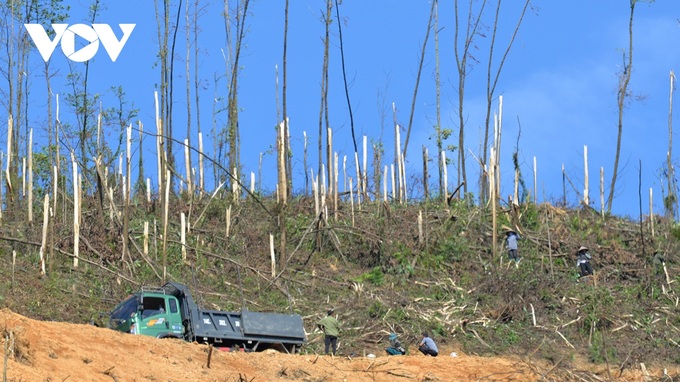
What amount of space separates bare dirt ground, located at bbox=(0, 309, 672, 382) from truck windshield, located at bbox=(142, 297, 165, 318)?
2126 millimetres

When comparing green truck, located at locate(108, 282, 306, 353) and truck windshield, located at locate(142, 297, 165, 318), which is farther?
truck windshield, located at locate(142, 297, 165, 318)

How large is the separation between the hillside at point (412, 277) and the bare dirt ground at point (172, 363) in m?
0.76

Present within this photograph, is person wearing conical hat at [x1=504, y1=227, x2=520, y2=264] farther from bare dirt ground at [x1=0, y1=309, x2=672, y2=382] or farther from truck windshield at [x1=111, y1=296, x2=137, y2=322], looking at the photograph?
truck windshield at [x1=111, y1=296, x2=137, y2=322]

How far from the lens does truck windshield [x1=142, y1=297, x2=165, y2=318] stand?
21250mm

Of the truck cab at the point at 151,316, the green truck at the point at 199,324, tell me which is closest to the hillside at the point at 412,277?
the green truck at the point at 199,324

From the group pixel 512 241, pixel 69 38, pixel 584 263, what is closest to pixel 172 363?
pixel 512 241

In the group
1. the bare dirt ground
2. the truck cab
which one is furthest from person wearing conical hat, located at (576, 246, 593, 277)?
the truck cab

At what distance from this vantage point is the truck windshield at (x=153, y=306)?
837 inches

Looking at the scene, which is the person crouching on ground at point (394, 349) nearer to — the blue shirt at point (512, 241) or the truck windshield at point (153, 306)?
Answer: the truck windshield at point (153, 306)

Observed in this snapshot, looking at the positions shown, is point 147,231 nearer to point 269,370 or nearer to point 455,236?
point 455,236

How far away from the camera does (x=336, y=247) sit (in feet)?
104

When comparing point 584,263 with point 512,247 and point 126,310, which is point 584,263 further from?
point 126,310

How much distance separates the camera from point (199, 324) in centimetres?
2125

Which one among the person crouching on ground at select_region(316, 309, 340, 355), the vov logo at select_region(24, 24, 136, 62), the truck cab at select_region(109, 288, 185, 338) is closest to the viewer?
the truck cab at select_region(109, 288, 185, 338)
